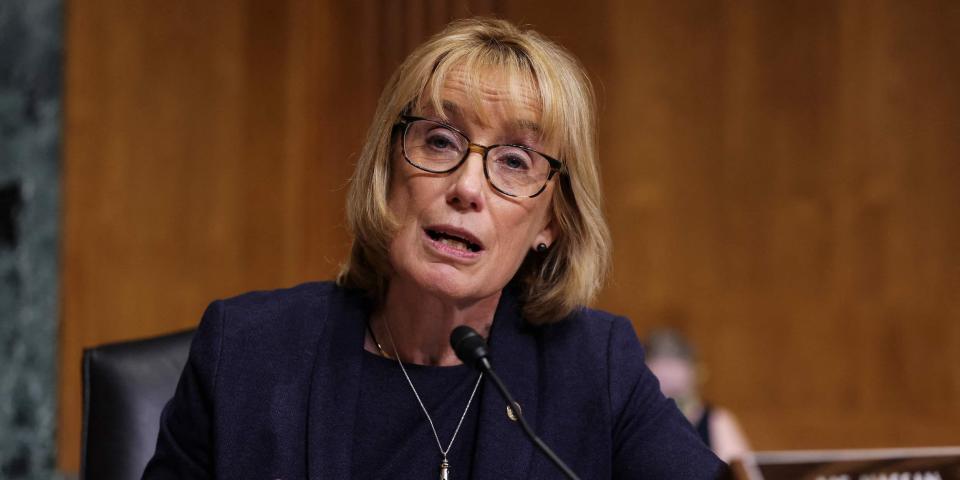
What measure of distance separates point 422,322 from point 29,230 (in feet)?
7.10

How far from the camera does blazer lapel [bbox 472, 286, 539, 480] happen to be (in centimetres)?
147

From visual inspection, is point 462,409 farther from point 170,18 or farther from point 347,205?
point 170,18

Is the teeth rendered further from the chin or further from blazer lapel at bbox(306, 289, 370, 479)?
blazer lapel at bbox(306, 289, 370, 479)

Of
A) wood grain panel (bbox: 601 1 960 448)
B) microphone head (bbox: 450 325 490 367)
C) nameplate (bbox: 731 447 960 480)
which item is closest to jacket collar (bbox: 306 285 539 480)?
microphone head (bbox: 450 325 490 367)

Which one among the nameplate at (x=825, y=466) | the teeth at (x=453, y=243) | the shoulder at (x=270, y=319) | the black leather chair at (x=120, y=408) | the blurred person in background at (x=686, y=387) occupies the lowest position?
the blurred person in background at (x=686, y=387)

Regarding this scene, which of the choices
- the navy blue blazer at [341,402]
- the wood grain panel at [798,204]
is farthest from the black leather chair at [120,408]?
the wood grain panel at [798,204]

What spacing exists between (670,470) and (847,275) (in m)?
2.66

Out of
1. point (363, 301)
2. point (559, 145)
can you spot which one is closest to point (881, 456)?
point (559, 145)

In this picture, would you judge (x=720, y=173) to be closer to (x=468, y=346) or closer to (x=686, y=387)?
(x=686, y=387)

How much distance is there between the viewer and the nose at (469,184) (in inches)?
56.7

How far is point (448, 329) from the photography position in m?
1.63

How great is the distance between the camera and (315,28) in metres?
3.76

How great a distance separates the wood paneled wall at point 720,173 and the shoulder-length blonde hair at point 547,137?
2065mm

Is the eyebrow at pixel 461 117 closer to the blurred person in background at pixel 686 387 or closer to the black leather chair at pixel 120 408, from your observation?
the black leather chair at pixel 120 408
